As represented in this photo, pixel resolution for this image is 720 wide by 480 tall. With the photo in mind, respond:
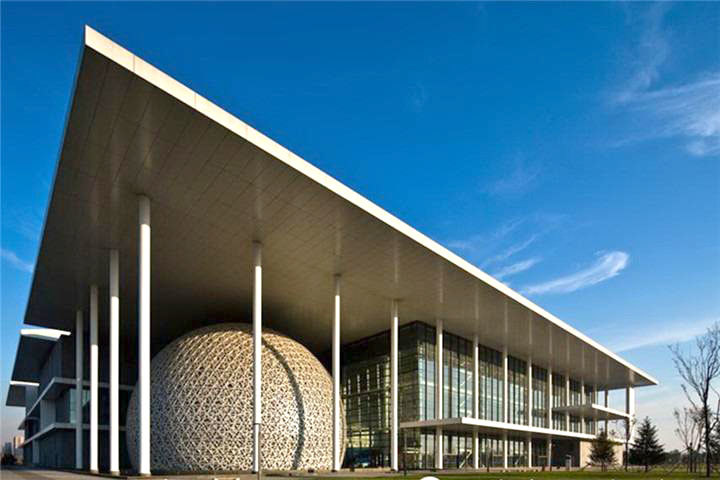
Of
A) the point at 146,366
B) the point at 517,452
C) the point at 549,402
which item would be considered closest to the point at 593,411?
the point at 549,402

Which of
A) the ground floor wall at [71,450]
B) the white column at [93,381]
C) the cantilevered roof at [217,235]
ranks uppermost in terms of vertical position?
the cantilevered roof at [217,235]

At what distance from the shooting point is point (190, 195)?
20344 millimetres

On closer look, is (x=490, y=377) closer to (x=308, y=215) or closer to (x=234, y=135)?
(x=308, y=215)

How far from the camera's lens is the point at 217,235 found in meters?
23.7

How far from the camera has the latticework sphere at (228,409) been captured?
23.6m

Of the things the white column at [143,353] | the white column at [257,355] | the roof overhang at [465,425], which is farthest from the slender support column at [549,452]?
the white column at [143,353]

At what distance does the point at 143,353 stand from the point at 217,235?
5645 mm

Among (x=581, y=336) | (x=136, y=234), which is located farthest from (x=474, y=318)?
(x=136, y=234)

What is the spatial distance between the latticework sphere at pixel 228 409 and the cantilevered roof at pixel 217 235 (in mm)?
3736

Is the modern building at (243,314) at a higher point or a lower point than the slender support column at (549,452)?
higher

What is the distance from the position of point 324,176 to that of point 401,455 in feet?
66.3

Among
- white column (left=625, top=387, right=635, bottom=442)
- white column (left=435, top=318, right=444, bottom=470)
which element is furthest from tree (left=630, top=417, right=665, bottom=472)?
white column (left=435, top=318, right=444, bottom=470)

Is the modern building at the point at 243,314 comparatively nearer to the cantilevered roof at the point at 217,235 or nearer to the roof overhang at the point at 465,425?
the cantilevered roof at the point at 217,235

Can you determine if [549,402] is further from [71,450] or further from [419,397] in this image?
[71,450]
